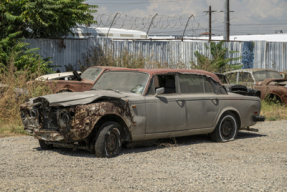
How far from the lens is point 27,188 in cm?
520

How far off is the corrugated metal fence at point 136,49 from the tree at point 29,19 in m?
0.78

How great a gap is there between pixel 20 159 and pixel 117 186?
241cm

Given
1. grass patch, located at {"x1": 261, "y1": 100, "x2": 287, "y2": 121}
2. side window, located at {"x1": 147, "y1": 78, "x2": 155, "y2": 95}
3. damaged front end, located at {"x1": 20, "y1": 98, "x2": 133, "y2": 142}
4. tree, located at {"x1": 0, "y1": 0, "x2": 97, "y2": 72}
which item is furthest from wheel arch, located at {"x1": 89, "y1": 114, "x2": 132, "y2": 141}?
tree, located at {"x1": 0, "y1": 0, "x2": 97, "y2": 72}

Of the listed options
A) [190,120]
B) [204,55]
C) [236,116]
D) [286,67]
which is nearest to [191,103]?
[190,120]

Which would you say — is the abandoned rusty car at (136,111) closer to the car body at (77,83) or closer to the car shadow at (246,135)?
the car shadow at (246,135)

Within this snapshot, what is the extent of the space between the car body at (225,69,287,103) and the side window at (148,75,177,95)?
7.66 meters

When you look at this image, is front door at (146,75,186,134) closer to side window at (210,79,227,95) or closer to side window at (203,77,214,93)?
side window at (203,77,214,93)

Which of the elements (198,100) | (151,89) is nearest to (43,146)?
(151,89)

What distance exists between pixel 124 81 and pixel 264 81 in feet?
29.2

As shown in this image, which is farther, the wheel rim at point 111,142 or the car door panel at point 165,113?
the car door panel at point 165,113

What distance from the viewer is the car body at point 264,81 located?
49.3ft

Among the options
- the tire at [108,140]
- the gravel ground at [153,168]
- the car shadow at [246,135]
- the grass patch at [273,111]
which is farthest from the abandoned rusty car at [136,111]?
the grass patch at [273,111]

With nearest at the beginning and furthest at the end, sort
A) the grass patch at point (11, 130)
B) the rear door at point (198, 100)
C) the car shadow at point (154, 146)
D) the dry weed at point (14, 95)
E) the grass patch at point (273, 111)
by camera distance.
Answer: the car shadow at point (154, 146), the rear door at point (198, 100), the grass patch at point (11, 130), the dry weed at point (14, 95), the grass patch at point (273, 111)

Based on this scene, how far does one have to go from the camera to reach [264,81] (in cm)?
1548
